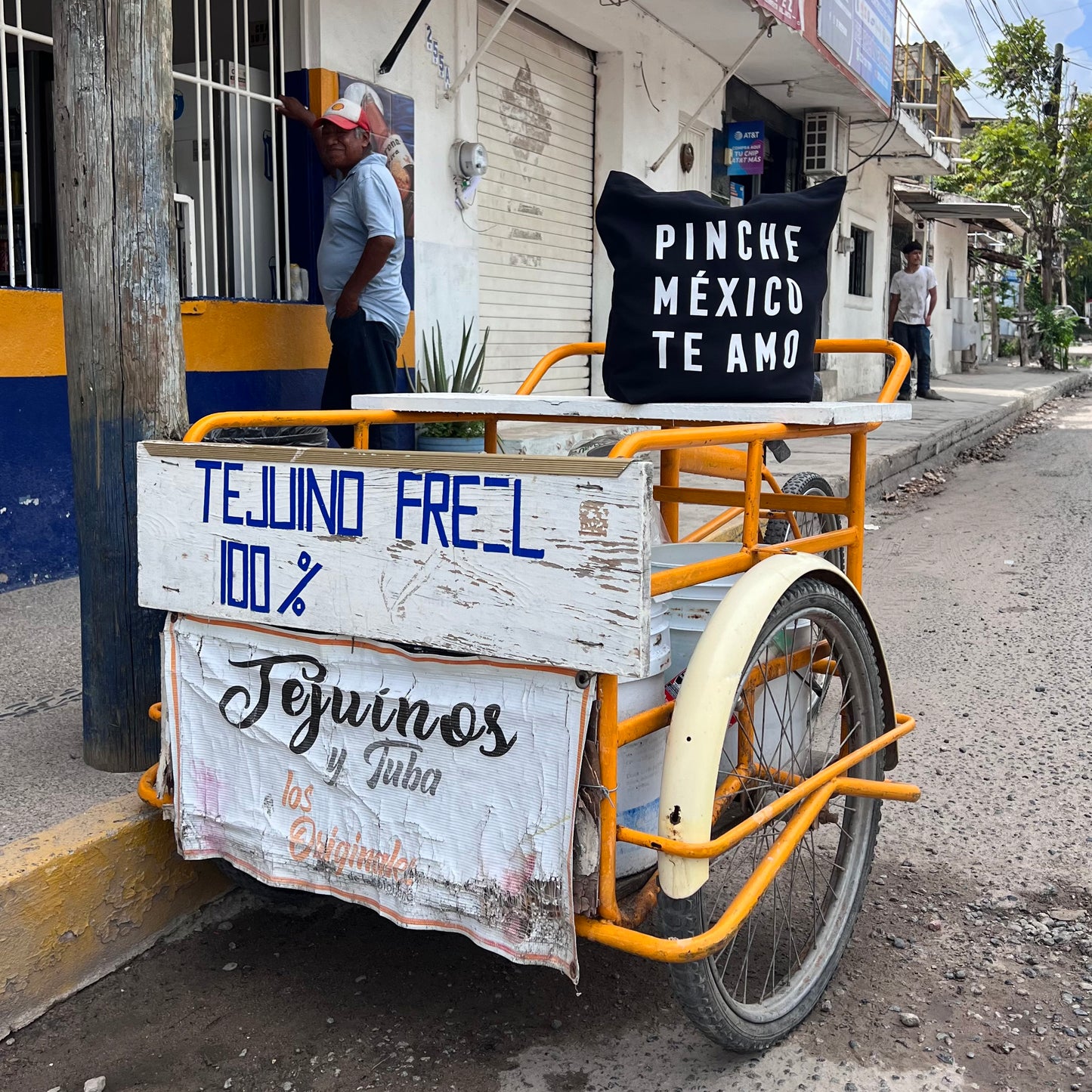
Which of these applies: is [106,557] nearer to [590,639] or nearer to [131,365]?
[131,365]

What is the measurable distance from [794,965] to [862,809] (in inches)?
14.5

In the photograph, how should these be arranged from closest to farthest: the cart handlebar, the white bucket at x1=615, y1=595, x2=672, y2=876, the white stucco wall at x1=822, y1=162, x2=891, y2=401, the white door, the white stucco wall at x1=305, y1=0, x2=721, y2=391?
1. the white bucket at x1=615, y1=595, x2=672, y2=876
2. the cart handlebar
3. the white stucco wall at x1=305, y1=0, x2=721, y2=391
4. the white door
5. the white stucco wall at x1=822, y1=162, x2=891, y2=401

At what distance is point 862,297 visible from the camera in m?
16.3

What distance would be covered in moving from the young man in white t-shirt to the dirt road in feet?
39.0

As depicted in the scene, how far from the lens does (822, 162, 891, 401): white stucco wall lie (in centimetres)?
1461

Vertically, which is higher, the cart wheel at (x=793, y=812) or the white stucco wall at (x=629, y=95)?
the white stucco wall at (x=629, y=95)

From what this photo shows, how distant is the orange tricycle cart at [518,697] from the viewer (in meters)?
1.80

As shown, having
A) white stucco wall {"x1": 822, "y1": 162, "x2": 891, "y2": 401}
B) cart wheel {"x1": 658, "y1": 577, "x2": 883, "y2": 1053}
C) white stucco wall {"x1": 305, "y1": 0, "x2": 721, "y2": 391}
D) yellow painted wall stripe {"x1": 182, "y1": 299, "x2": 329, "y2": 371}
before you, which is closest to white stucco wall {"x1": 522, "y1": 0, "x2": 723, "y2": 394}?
white stucco wall {"x1": 305, "y1": 0, "x2": 721, "y2": 391}

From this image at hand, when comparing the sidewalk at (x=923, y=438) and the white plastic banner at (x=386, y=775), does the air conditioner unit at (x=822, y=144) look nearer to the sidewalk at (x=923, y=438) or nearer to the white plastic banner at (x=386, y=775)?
the sidewalk at (x=923, y=438)

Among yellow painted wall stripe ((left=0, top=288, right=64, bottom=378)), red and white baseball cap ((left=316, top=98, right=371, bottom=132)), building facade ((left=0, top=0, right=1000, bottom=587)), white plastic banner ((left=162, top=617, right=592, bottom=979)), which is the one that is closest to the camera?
white plastic banner ((left=162, top=617, right=592, bottom=979))

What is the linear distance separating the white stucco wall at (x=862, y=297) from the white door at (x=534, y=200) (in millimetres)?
5667

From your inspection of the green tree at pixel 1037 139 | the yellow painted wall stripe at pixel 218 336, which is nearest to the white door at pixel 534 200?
the yellow painted wall stripe at pixel 218 336

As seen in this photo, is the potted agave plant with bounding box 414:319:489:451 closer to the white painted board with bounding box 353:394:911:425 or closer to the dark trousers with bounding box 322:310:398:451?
the dark trousers with bounding box 322:310:398:451

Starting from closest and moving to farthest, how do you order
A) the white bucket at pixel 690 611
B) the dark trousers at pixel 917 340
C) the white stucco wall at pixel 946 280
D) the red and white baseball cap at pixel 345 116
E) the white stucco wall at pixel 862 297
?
the white bucket at pixel 690 611 → the red and white baseball cap at pixel 345 116 → the dark trousers at pixel 917 340 → the white stucco wall at pixel 862 297 → the white stucco wall at pixel 946 280
